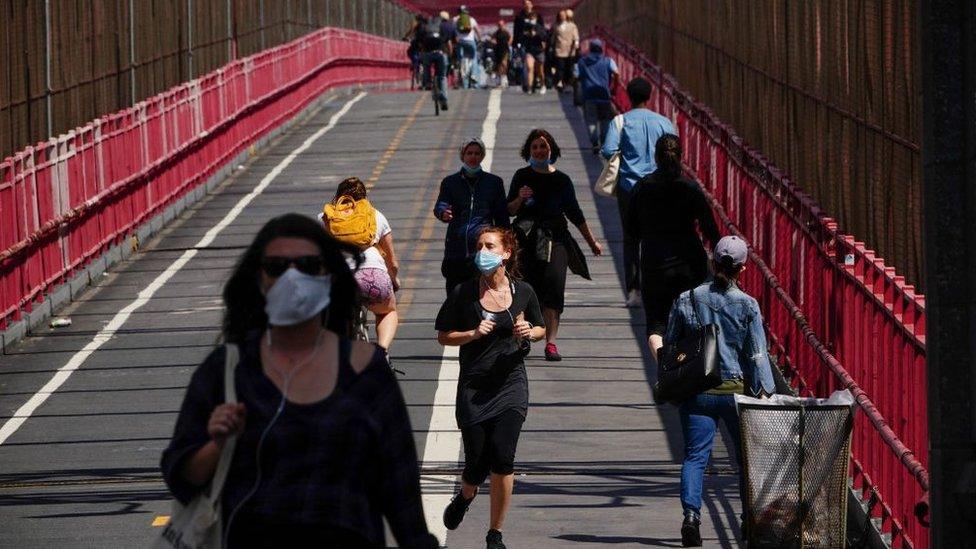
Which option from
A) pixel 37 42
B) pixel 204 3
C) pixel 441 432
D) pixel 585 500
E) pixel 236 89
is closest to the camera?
pixel 585 500

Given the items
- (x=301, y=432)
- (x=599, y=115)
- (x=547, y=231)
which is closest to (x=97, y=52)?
(x=599, y=115)

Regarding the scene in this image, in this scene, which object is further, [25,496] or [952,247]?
[25,496]

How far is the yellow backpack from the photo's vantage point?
47.5ft

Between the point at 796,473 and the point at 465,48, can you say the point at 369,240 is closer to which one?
the point at 796,473

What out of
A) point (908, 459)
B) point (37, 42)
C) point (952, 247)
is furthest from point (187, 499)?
point (37, 42)

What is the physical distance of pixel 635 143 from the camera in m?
18.1

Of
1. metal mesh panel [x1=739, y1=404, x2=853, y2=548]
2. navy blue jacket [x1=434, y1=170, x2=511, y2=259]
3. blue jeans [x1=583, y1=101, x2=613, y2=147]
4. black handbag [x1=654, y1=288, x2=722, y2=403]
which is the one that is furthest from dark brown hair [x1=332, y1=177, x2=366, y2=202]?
blue jeans [x1=583, y1=101, x2=613, y2=147]

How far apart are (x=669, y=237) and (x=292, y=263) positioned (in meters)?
9.26

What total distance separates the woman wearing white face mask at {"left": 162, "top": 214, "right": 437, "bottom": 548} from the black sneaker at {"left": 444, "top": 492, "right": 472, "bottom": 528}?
5341mm

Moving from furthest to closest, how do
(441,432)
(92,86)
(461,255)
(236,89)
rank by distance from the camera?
(236,89), (92,86), (461,255), (441,432)

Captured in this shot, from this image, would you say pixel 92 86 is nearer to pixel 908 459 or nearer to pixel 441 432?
pixel 441 432

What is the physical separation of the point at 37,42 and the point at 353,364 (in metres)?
18.4

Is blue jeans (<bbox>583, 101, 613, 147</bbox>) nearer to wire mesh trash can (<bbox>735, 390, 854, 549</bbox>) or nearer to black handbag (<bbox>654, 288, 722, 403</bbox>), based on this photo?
black handbag (<bbox>654, 288, 722, 403</bbox>)

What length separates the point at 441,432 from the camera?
1399cm
